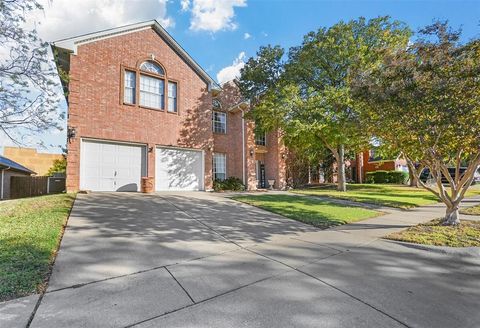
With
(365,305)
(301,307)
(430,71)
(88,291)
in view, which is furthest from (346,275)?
(430,71)

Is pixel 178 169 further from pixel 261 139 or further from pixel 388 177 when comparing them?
pixel 388 177

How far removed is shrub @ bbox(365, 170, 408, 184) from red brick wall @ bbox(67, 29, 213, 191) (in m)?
24.5

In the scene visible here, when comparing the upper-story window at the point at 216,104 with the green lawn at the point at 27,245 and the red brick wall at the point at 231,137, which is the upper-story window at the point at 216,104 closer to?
the red brick wall at the point at 231,137

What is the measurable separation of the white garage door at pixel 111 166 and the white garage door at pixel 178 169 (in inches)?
38.2

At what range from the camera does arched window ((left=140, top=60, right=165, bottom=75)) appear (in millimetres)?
14367

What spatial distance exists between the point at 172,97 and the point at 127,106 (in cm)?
268

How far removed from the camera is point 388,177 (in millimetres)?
31797

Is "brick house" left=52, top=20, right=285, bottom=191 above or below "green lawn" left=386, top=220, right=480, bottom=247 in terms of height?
above

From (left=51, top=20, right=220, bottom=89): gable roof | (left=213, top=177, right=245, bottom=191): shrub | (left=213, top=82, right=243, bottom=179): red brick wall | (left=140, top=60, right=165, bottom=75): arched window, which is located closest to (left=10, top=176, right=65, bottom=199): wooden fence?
(left=51, top=20, right=220, bottom=89): gable roof

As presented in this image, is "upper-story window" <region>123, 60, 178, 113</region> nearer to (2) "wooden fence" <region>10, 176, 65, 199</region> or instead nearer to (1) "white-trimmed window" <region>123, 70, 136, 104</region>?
(1) "white-trimmed window" <region>123, 70, 136, 104</region>

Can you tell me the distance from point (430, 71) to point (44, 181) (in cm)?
2118

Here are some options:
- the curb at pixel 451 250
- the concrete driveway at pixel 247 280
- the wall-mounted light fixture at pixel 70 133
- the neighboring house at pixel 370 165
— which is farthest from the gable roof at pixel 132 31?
the neighboring house at pixel 370 165

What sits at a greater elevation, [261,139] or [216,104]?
[216,104]

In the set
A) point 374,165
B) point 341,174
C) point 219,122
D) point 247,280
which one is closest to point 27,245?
point 247,280
